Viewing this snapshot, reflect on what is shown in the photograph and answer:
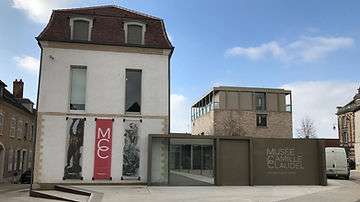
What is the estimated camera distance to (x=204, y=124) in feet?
193

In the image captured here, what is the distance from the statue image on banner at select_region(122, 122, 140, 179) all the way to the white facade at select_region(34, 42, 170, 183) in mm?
206

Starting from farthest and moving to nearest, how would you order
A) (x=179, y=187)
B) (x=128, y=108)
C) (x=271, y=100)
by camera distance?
(x=271, y=100) < (x=128, y=108) < (x=179, y=187)

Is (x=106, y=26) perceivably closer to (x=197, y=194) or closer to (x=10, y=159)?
(x=197, y=194)

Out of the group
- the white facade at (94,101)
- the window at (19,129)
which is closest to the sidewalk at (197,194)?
the white facade at (94,101)

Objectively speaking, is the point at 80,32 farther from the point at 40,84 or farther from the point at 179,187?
the point at 179,187

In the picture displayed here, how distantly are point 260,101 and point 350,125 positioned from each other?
1356cm

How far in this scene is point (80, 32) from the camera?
73.8 ft

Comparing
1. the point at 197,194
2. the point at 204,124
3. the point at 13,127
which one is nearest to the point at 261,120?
the point at 204,124

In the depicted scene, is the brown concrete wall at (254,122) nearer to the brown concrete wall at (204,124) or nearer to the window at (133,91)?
the brown concrete wall at (204,124)

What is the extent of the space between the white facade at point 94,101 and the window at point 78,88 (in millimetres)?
252

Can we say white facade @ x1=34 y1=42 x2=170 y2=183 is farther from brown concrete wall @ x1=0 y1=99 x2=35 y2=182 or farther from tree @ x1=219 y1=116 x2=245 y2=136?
tree @ x1=219 y1=116 x2=245 y2=136

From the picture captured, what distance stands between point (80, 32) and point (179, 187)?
30.6 ft

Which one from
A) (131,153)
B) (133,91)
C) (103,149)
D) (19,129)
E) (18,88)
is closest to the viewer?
(103,149)

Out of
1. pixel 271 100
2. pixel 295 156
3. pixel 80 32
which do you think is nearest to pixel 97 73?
pixel 80 32
